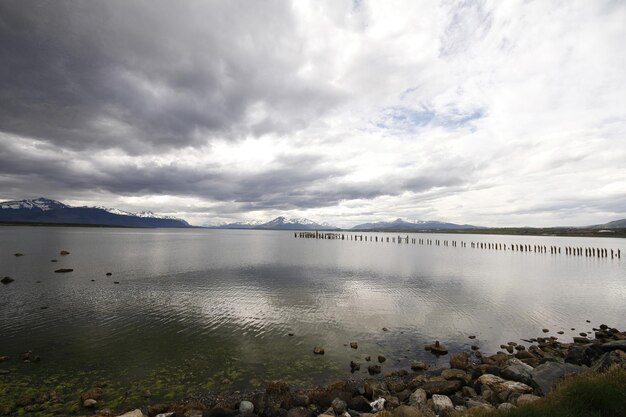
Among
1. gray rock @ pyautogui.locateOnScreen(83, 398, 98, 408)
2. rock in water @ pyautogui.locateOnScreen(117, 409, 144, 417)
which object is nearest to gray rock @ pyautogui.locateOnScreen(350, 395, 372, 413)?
rock in water @ pyautogui.locateOnScreen(117, 409, 144, 417)

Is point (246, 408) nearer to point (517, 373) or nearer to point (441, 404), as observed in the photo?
point (441, 404)

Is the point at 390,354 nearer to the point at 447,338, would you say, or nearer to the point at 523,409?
the point at 447,338

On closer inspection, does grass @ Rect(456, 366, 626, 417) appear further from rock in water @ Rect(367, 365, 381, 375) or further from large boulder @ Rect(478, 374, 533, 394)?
rock in water @ Rect(367, 365, 381, 375)

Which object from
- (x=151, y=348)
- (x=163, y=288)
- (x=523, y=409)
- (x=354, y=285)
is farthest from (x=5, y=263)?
(x=523, y=409)

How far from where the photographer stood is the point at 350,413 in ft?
41.7

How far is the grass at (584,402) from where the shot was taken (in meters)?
8.94

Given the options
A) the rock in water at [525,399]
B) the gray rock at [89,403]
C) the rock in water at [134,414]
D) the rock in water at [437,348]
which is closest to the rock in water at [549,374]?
the rock in water at [525,399]

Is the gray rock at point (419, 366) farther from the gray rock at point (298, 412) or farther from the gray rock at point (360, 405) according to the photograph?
the gray rock at point (298, 412)

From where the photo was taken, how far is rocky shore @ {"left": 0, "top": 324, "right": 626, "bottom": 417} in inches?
496

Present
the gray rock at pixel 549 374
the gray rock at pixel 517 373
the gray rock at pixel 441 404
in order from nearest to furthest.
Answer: the gray rock at pixel 441 404, the gray rock at pixel 549 374, the gray rock at pixel 517 373

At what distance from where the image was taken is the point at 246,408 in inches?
516

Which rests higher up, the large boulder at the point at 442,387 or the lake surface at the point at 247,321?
the large boulder at the point at 442,387

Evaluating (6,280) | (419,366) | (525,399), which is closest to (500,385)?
(525,399)

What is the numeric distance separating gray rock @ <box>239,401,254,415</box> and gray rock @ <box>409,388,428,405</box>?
6.69 meters
